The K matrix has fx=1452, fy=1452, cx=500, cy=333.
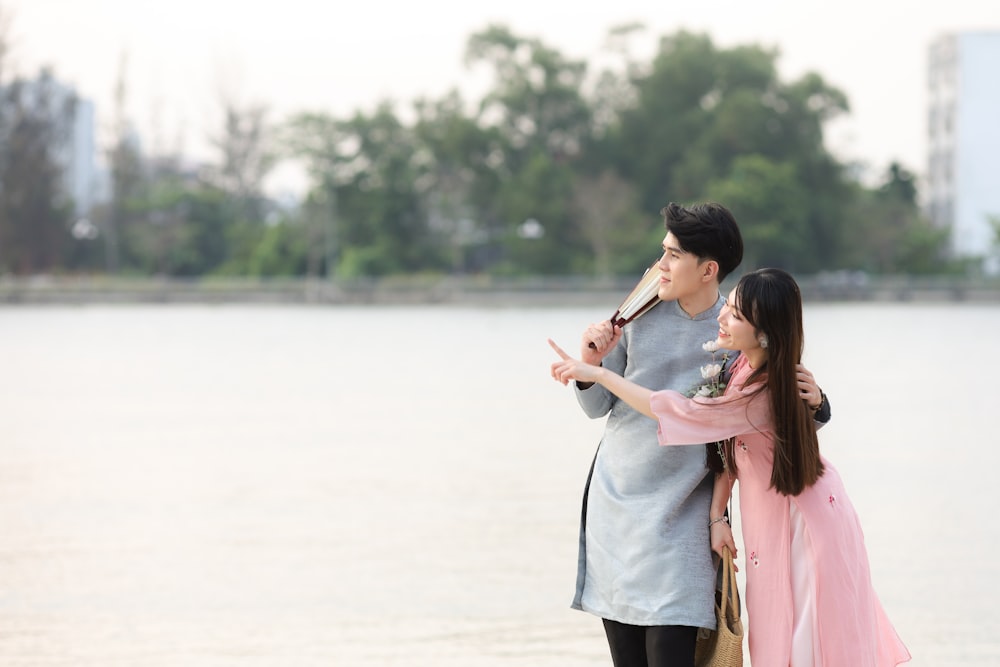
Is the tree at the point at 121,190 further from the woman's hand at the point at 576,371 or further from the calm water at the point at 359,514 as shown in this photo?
the woman's hand at the point at 576,371

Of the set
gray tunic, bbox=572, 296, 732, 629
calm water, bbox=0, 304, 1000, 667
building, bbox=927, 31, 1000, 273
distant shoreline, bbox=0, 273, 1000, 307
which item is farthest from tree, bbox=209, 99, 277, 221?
gray tunic, bbox=572, 296, 732, 629

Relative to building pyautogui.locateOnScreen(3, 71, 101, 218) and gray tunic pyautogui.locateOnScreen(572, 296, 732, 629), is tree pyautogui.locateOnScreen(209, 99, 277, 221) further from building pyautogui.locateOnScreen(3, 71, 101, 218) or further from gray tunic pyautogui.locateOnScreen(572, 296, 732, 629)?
gray tunic pyautogui.locateOnScreen(572, 296, 732, 629)

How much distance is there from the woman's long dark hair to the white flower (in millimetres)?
121

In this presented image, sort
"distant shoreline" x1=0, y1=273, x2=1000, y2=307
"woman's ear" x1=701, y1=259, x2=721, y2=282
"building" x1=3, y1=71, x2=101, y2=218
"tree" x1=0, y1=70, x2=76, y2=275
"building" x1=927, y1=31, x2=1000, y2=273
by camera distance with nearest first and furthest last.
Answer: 1. "woman's ear" x1=701, y1=259, x2=721, y2=282
2. "distant shoreline" x1=0, y1=273, x2=1000, y2=307
3. "tree" x1=0, y1=70, x2=76, y2=275
4. "building" x1=3, y1=71, x2=101, y2=218
5. "building" x1=927, y1=31, x2=1000, y2=273

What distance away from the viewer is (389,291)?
187ft

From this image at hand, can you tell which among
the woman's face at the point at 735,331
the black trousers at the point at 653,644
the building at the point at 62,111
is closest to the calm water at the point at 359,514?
the black trousers at the point at 653,644

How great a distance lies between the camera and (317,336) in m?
30.8

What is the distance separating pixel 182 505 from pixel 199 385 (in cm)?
921

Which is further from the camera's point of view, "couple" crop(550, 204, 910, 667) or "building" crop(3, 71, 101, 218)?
"building" crop(3, 71, 101, 218)

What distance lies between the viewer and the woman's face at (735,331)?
2928 mm

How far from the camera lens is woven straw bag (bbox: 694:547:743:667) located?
2951mm

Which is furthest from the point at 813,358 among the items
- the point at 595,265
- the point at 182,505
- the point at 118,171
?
the point at 118,171

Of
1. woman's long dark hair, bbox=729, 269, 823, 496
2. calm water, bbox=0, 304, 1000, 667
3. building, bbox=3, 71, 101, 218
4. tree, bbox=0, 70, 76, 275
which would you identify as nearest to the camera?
woman's long dark hair, bbox=729, 269, 823, 496

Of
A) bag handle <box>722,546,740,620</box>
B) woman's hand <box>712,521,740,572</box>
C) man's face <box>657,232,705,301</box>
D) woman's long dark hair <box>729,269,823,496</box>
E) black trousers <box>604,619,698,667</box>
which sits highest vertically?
man's face <box>657,232,705,301</box>
